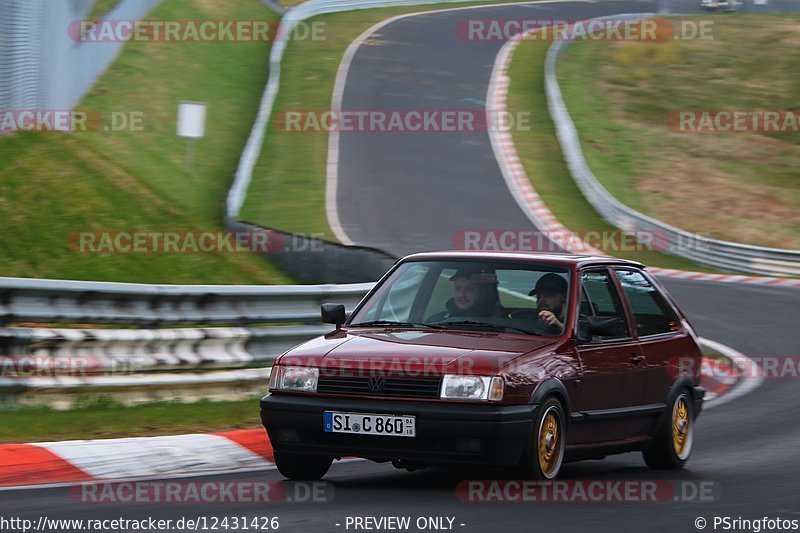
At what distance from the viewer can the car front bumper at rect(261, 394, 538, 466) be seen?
702 cm

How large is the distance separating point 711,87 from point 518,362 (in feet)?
108

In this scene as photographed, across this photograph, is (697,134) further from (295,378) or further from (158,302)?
(295,378)

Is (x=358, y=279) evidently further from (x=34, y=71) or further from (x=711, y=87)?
(x=711, y=87)

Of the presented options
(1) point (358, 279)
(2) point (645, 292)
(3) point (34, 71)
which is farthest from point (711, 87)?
(2) point (645, 292)

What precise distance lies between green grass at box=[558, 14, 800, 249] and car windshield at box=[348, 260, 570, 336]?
63.2 feet

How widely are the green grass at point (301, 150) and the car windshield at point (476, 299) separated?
14463 millimetres
